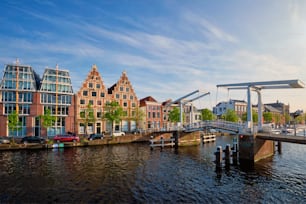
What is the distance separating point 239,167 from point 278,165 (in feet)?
16.2

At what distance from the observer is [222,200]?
14406 mm

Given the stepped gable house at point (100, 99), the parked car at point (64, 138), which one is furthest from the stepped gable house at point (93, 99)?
the parked car at point (64, 138)

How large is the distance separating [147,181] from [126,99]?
141 ft

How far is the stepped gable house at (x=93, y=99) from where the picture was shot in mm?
52375

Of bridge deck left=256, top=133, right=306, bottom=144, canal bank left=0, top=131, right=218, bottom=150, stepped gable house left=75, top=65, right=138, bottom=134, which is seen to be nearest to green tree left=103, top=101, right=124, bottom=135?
stepped gable house left=75, top=65, right=138, bottom=134

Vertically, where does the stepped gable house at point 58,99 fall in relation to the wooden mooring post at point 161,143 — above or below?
above

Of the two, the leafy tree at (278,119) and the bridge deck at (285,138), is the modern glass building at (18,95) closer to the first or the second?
the bridge deck at (285,138)

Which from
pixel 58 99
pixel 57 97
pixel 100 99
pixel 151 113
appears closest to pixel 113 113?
pixel 100 99

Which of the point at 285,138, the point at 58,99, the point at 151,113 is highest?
the point at 58,99

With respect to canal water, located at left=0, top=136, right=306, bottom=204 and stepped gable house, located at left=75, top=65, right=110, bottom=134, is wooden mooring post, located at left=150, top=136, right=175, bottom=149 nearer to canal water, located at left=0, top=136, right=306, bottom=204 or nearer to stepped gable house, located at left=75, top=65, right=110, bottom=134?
canal water, located at left=0, top=136, right=306, bottom=204

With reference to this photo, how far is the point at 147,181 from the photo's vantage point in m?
18.5

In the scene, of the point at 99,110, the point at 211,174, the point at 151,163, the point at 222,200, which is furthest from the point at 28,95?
the point at 222,200

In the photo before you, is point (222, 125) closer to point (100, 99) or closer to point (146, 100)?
point (100, 99)

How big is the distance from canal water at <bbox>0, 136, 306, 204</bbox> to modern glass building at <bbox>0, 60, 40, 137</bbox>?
2233 centimetres
